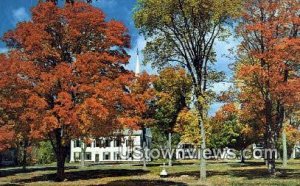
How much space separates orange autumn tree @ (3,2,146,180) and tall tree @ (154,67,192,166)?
73.7 ft

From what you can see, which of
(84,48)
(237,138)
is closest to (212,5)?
(84,48)

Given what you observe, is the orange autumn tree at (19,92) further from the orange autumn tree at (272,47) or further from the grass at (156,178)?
the orange autumn tree at (272,47)

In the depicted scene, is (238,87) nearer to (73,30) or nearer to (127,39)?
(127,39)

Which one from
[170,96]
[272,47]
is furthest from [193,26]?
[170,96]

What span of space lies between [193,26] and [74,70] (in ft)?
35.8

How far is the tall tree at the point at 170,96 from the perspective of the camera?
6950 cm

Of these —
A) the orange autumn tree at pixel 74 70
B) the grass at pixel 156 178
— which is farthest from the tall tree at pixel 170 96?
the orange autumn tree at pixel 74 70

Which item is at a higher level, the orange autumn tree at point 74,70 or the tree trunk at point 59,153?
the orange autumn tree at point 74,70

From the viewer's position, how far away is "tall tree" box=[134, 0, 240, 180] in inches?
1599

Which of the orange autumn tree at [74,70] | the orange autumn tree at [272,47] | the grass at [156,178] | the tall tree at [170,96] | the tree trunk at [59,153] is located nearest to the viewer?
the grass at [156,178]

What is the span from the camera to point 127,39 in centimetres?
4766

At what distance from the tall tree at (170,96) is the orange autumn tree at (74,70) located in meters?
22.5

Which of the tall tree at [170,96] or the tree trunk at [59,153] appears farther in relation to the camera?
the tall tree at [170,96]

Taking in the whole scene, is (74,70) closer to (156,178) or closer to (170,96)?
(156,178)
